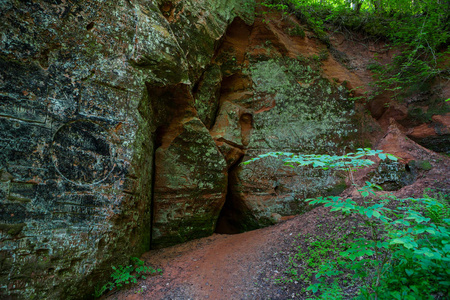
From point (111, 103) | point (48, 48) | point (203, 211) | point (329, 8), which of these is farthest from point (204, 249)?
point (329, 8)

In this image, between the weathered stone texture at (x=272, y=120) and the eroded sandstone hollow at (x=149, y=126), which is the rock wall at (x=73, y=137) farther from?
the weathered stone texture at (x=272, y=120)

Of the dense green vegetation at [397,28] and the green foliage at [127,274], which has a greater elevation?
the dense green vegetation at [397,28]

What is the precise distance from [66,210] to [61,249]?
1.52 feet

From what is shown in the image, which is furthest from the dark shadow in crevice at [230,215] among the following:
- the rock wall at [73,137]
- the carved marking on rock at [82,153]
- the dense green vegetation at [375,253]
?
the carved marking on rock at [82,153]

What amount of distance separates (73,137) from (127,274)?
6.69 ft

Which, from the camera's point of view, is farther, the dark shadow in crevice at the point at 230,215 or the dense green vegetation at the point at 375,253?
the dark shadow in crevice at the point at 230,215

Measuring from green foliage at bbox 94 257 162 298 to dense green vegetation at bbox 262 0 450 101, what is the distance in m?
6.32

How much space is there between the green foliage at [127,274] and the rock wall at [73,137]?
0.13 metres

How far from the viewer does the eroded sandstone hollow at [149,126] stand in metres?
3.06

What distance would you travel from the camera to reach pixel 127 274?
3.55 metres

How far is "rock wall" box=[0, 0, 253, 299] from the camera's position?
9.70 ft

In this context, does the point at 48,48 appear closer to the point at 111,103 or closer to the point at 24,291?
the point at 111,103

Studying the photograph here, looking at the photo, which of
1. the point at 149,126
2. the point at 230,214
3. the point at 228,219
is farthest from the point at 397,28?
the point at 149,126

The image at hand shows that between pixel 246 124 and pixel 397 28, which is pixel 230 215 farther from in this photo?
pixel 397 28
